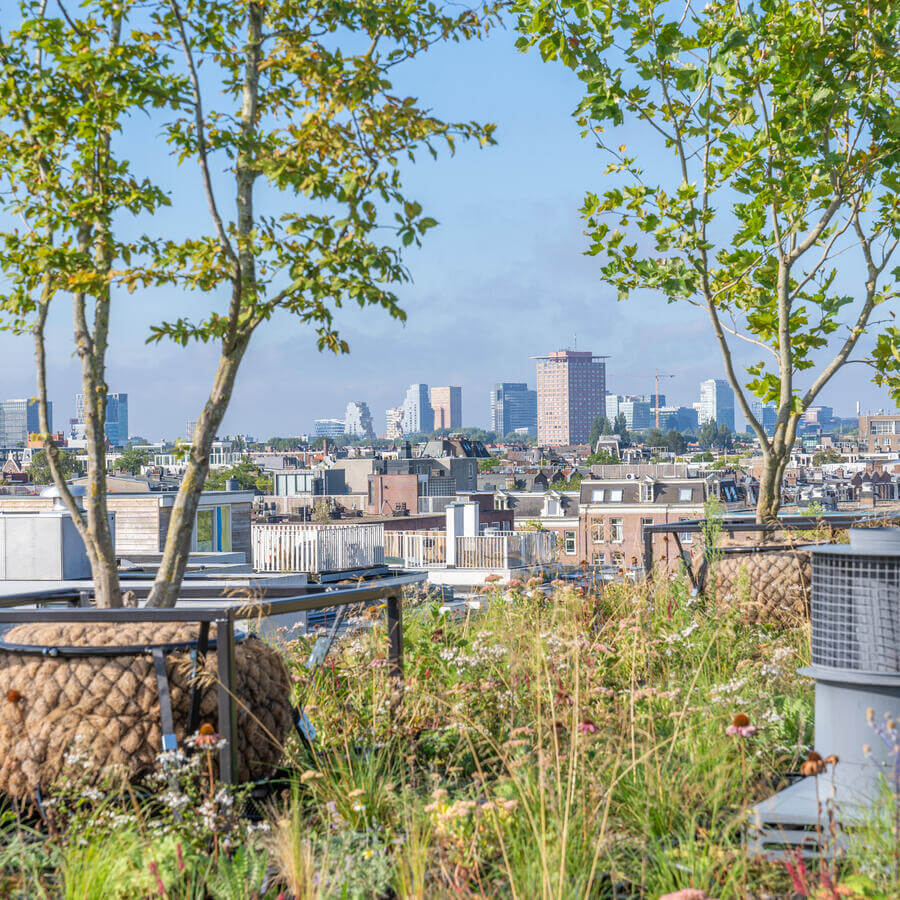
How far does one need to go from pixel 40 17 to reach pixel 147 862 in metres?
3.24

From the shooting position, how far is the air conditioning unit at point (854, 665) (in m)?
3.34

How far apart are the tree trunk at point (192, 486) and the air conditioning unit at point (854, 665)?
2286mm

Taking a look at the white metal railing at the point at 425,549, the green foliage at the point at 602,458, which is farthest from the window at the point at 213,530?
the green foliage at the point at 602,458

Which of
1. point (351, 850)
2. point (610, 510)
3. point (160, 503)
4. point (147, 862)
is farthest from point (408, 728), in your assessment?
point (610, 510)

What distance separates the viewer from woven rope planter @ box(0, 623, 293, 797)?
349cm

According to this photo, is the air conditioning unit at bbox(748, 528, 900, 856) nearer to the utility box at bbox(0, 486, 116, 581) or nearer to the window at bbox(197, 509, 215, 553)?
the utility box at bbox(0, 486, 116, 581)

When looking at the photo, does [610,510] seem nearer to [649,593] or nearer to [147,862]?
[649,593]

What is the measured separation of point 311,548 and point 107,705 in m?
25.0

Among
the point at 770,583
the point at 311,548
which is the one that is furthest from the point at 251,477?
the point at 770,583

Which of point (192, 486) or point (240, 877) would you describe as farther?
point (192, 486)

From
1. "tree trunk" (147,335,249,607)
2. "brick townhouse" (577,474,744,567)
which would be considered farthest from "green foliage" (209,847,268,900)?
"brick townhouse" (577,474,744,567)

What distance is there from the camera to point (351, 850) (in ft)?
10.5

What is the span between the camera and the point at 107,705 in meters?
3.54

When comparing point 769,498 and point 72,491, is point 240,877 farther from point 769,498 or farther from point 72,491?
point 72,491
